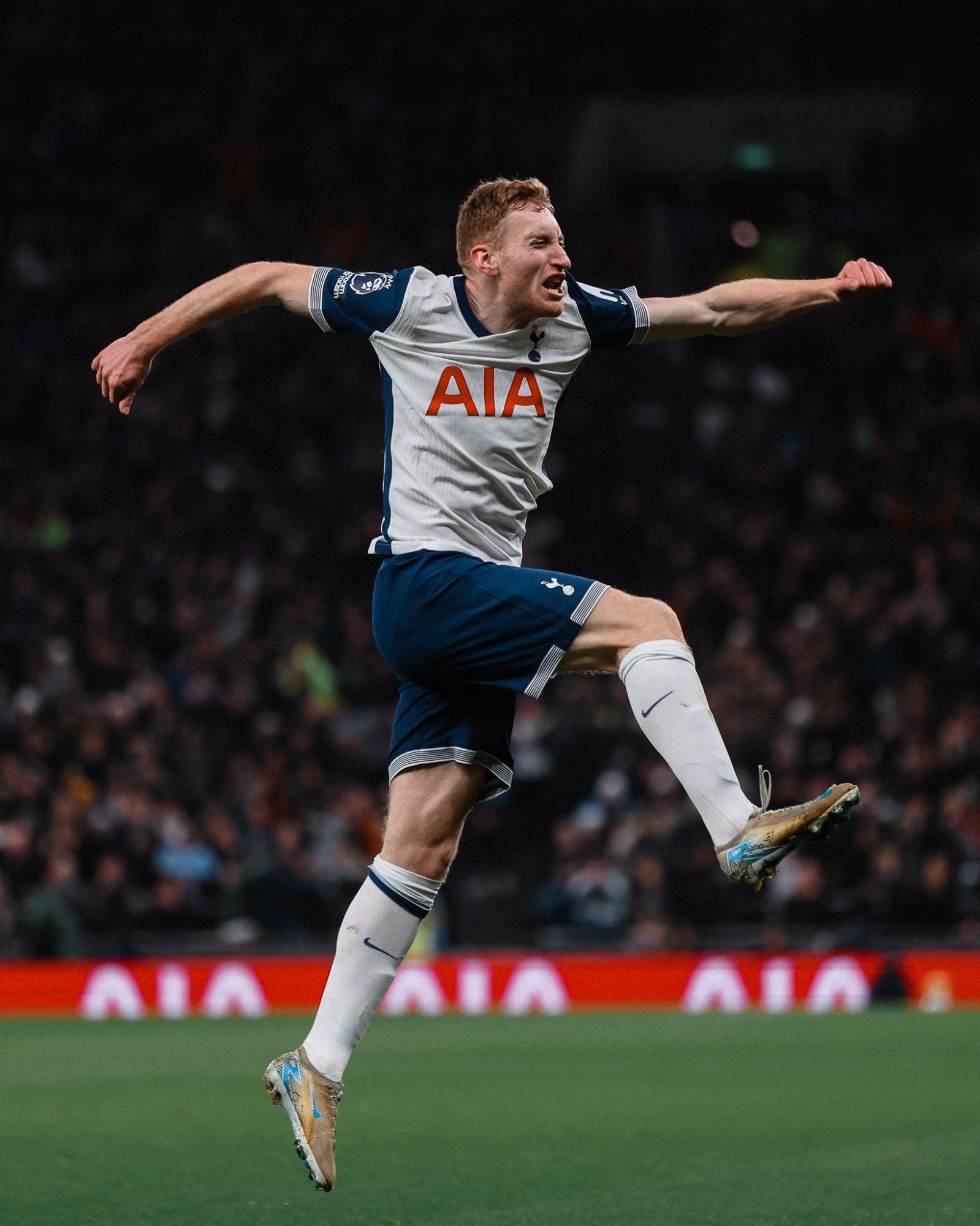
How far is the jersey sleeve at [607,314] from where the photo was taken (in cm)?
505

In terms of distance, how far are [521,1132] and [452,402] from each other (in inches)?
110

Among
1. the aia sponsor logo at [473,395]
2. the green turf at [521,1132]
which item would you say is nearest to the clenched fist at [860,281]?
the aia sponsor logo at [473,395]

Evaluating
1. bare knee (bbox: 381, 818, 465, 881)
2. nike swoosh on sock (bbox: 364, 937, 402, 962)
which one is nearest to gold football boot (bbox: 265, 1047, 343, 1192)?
nike swoosh on sock (bbox: 364, 937, 402, 962)

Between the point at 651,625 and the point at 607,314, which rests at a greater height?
the point at 607,314

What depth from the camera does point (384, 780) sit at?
591 inches

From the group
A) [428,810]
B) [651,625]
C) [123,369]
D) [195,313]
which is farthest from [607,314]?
[428,810]

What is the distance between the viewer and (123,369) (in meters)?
4.74

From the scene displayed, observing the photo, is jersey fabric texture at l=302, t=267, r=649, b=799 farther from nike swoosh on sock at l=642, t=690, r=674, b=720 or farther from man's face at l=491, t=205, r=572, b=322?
nike swoosh on sock at l=642, t=690, r=674, b=720

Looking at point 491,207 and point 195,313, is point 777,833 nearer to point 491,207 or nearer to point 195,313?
point 491,207

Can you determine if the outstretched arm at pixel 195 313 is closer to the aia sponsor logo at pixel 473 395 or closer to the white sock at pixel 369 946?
the aia sponsor logo at pixel 473 395

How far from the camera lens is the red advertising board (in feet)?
43.6

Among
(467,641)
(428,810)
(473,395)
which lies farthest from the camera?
(428,810)

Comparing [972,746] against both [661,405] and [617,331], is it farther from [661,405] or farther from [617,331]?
[617,331]

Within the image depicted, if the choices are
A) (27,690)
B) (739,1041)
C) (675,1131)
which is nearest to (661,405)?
(27,690)
